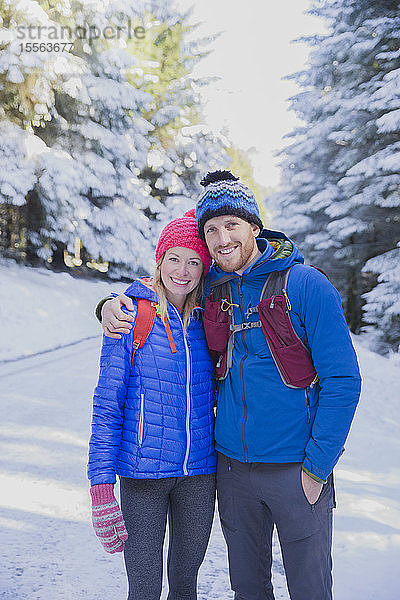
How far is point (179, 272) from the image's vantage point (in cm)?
241

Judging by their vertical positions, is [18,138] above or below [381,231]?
above

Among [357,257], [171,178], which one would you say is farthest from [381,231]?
[171,178]

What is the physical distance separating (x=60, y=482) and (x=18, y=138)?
11289 millimetres

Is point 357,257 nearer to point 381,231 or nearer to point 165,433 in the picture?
point 381,231

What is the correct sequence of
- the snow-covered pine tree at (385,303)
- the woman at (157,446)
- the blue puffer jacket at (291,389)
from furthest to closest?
the snow-covered pine tree at (385,303) → the woman at (157,446) → the blue puffer jacket at (291,389)

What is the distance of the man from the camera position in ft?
6.88

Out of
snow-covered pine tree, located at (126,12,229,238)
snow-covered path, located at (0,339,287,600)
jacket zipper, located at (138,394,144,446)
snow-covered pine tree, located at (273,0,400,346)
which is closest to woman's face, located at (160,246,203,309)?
jacket zipper, located at (138,394,144,446)

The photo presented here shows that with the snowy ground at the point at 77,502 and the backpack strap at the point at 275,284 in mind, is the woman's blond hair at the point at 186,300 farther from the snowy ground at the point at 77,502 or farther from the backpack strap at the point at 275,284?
the snowy ground at the point at 77,502

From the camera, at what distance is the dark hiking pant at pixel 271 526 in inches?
84.4

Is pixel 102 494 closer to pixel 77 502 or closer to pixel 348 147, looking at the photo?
pixel 77 502

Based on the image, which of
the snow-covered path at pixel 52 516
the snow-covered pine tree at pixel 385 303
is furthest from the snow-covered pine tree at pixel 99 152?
the snow-covered path at pixel 52 516

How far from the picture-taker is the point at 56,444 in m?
5.44

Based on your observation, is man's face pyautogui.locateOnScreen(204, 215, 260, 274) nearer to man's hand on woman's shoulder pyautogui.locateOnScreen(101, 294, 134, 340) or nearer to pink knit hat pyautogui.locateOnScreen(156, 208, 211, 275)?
pink knit hat pyautogui.locateOnScreen(156, 208, 211, 275)

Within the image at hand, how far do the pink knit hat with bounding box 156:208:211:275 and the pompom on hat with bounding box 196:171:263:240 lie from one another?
44 mm
